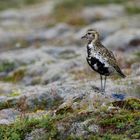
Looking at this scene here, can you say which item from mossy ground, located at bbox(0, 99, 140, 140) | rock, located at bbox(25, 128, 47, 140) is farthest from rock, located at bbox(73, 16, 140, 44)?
rock, located at bbox(25, 128, 47, 140)

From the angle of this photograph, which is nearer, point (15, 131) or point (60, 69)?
point (15, 131)

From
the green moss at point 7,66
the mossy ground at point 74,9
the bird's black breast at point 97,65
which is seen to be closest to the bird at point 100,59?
the bird's black breast at point 97,65

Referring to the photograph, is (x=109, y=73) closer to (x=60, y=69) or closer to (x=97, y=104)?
(x=97, y=104)

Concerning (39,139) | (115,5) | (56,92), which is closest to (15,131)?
(39,139)

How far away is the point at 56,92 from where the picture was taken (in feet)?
71.4

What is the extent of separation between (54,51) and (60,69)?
707 cm

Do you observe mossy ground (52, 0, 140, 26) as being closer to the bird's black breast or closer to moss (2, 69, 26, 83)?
moss (2, 69, 26, 83)

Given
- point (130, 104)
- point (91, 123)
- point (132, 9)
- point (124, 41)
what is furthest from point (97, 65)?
point (132, 9)

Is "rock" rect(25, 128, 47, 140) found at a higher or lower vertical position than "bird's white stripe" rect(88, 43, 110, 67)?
lower

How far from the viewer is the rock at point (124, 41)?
37594mm

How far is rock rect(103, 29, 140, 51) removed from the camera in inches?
1480

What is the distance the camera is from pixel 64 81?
86.6ft

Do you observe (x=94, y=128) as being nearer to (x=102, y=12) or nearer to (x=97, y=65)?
(x=97, y=65)

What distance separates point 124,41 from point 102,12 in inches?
644
